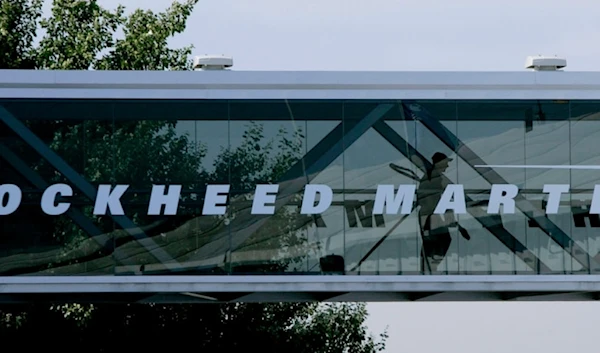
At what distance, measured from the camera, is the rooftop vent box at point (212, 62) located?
Result: 21.4 metres

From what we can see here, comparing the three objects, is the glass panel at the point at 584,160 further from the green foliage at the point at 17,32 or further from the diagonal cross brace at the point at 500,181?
the green foliage at the point at 17,32

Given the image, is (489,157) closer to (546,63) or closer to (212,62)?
(546,63)

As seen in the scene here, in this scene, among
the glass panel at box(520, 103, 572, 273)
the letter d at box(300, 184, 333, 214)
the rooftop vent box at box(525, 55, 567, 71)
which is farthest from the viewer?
the rooftop vent box at box(525, 55, 567, 71)

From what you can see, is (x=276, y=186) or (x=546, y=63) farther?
(x=546, y=63)

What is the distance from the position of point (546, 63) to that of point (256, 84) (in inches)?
171

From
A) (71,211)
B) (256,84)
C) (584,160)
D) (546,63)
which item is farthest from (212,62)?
(584,160)

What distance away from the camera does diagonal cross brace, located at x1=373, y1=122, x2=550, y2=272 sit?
2128cm

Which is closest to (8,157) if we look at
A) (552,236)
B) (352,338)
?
(552,236)

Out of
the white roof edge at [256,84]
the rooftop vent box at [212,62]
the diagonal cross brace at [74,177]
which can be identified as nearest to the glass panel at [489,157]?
the white roof edge at [256,84]

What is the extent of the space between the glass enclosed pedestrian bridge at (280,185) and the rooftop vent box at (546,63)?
12.9 inches

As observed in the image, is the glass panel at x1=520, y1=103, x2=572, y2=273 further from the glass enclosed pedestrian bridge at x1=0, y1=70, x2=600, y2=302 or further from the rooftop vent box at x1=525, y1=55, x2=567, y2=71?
the rooftop vent box at x1=525, y1=55, x2=567, y2=71

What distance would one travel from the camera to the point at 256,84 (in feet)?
69.3

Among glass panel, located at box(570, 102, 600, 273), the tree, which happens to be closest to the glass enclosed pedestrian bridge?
glass panel, located at box(570, 102, 600, 273)

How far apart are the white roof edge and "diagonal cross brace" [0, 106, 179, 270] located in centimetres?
43
